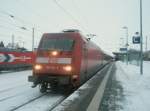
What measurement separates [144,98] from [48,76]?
158 inches

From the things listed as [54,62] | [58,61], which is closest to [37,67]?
[54,62]

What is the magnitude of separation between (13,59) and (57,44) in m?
16.5

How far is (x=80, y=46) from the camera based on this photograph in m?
13.9

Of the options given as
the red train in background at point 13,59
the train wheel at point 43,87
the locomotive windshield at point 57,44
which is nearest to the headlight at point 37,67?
the train wheel at point 43,87

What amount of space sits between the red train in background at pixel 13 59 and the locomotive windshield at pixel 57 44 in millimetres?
13895

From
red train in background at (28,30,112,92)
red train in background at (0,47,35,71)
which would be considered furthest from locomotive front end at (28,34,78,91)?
red train in background at (0,47,35,71)

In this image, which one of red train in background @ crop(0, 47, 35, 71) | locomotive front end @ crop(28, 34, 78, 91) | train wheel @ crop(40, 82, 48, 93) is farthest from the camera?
red train in background @ crop(0, 47, 35, 71)

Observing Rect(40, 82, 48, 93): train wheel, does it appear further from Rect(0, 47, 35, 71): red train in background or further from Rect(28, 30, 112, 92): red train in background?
Rect(0, 47, 35, 71): red train in background

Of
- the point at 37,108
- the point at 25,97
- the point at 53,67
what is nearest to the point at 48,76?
the point at 53,67

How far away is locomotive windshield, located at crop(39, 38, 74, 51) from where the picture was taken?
44.3ft

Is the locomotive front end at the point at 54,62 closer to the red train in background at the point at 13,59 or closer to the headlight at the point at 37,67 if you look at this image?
the headlight at the point at 37,67

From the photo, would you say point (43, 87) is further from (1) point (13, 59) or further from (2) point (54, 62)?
(1) point (13, 59)

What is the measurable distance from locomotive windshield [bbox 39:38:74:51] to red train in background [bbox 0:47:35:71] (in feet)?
45.6

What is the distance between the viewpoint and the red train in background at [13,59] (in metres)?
27.4
